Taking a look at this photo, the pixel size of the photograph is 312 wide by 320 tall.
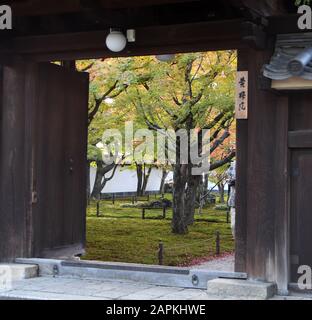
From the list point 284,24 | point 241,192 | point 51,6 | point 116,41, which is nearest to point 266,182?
point 241,192

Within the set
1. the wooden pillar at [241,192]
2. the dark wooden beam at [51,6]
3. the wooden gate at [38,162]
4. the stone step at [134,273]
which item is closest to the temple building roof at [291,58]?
the wooden pillar at [241,192]

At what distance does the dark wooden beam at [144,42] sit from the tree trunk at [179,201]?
1117cm

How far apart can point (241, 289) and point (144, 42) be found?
4.03 m

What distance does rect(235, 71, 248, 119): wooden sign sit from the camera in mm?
8336

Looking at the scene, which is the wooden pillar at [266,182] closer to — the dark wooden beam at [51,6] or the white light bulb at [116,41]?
the dark wooden beam at [51,6]

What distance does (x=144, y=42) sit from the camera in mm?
8984

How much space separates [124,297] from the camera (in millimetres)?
8023

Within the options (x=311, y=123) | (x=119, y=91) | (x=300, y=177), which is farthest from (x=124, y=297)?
(x=119, y=91)

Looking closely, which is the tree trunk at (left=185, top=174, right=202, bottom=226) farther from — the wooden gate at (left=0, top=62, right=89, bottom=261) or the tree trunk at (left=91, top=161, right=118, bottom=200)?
the tree trunk at (left=91, top=161, right=118, bottom=200)

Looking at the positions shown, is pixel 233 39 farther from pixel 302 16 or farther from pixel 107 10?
pixel 107 10

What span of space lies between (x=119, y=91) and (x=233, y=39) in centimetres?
1050

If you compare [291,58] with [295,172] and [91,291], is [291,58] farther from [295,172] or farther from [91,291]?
[91,291]

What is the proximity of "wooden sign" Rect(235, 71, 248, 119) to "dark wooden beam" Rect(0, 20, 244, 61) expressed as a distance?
0.49 metres

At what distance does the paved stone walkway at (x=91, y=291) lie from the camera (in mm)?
8031
